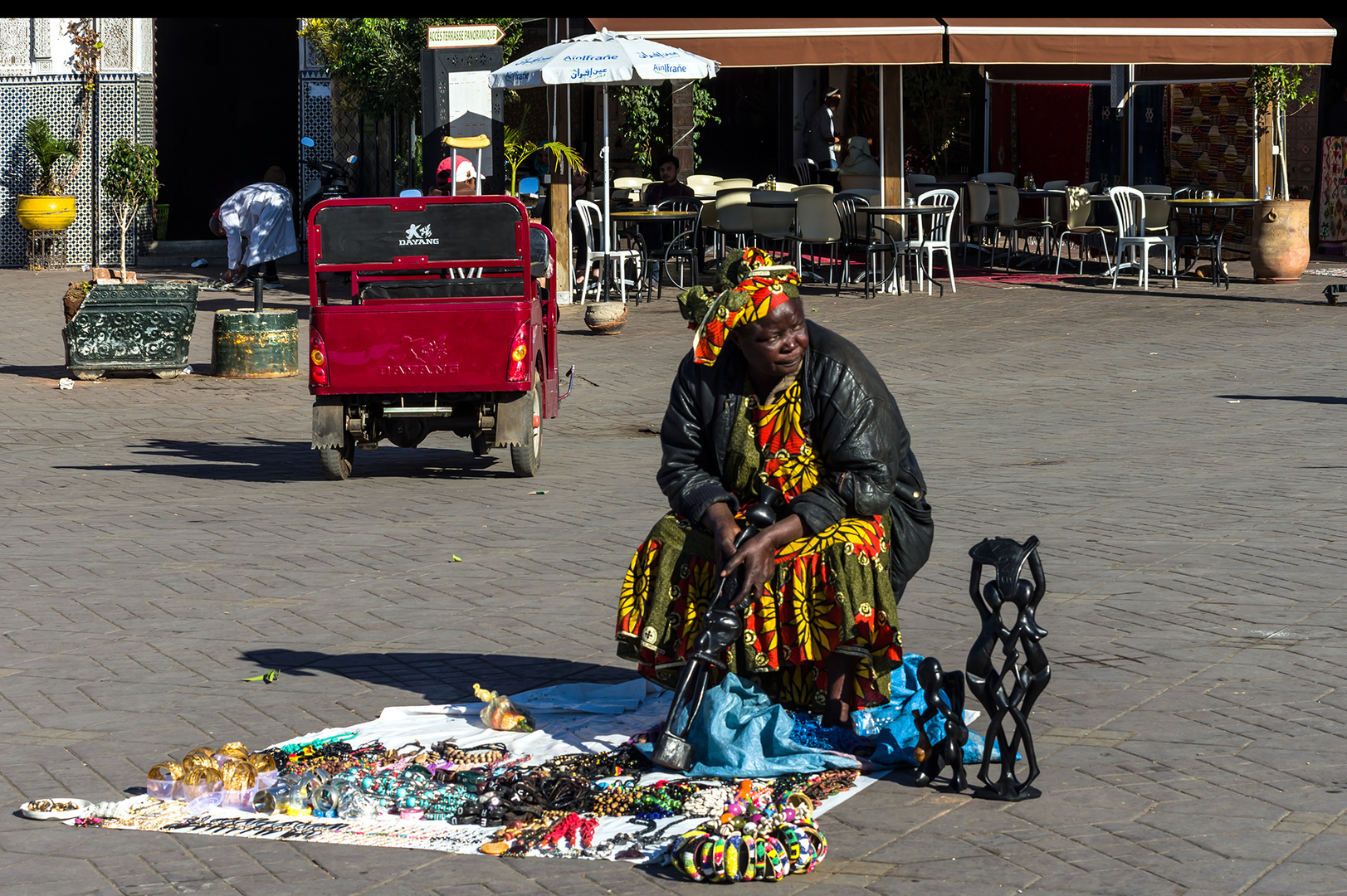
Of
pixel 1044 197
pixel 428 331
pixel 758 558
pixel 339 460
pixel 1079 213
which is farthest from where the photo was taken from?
pixel 1044 197

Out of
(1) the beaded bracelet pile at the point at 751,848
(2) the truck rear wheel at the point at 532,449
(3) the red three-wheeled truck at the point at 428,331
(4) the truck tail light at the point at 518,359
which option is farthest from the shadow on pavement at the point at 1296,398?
(1) the beaded bracelet pile at the point at 751,848

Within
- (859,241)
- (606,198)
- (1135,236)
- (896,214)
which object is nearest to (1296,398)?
(896,214)

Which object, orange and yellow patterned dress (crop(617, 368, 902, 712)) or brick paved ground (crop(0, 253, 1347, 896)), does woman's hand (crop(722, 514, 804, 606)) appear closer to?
orange and yellow patterned dress (crop(617, 368, 902, 712))

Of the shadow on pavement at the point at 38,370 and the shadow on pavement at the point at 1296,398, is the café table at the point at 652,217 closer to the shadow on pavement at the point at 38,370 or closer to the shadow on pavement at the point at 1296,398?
the shadow on pavement at the point at 38,370

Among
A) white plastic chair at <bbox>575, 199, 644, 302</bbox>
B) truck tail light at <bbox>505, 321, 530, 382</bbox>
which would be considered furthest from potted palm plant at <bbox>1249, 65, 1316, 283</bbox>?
truck tail light at <bbox>505, 321, 530, 382</bbox>

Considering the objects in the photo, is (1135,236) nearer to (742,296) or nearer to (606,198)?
(606,198)

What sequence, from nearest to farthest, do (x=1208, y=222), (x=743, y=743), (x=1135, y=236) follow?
(x=743, y=743) → (x=1135, y=236) → (x=1208, y=222)

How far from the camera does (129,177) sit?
882 inches

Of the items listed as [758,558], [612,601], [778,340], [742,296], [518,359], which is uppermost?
[742,296]

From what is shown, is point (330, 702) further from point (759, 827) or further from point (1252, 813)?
point (1252, 813)

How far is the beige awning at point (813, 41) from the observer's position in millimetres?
16531

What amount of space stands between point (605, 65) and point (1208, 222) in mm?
9676

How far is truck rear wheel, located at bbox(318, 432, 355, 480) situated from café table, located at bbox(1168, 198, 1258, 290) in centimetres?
1146

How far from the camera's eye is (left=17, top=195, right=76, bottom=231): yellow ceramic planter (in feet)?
73.5
